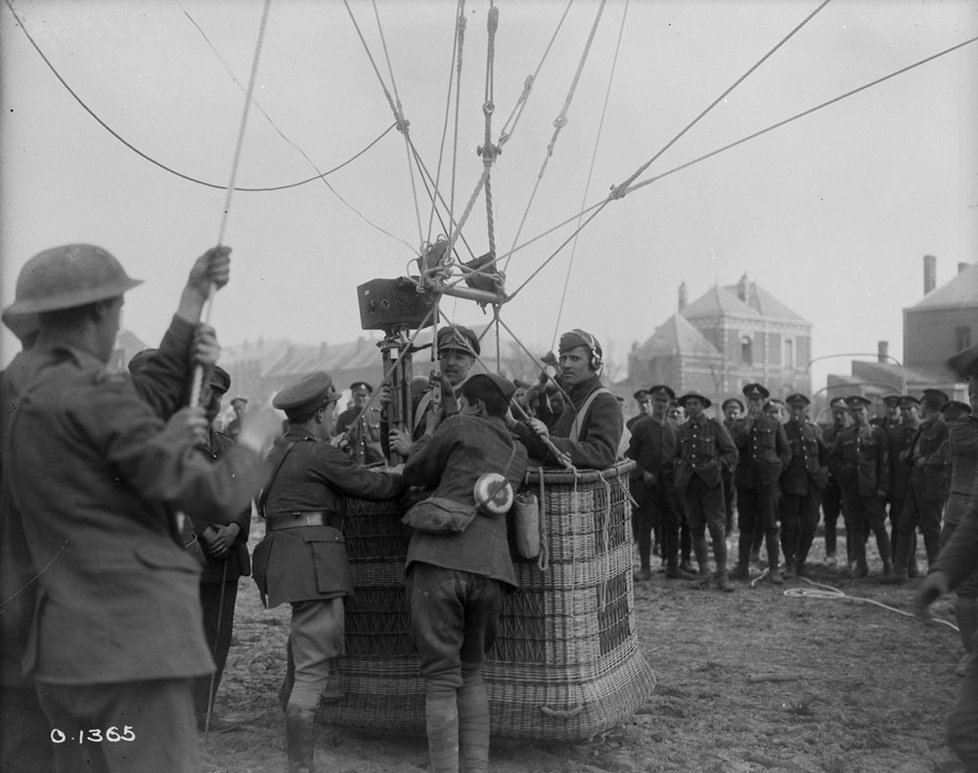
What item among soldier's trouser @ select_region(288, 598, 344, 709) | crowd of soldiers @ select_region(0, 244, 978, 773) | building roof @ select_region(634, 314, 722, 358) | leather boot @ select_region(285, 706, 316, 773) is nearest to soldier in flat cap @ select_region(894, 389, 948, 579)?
crowd of soldiers @ select_region(0, 244, 978, 773)

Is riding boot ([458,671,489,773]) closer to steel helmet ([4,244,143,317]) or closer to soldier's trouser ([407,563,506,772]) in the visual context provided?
soldier's trouser ([407,563,506,772])

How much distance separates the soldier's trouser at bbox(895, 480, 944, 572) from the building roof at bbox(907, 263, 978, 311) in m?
37.4

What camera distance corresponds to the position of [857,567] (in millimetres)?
10953

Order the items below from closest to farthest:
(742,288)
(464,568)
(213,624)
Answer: (464,568) → (213,624) → (742,288)

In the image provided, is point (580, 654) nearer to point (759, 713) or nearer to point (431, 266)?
point (759, 713)

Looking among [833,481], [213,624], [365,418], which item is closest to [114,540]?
[213,624]

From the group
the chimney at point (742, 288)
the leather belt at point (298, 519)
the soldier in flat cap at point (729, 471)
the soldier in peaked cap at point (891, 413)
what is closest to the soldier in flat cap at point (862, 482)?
the soldier in peaked cap at point (891, 413)

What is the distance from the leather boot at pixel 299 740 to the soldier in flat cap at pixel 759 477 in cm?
733

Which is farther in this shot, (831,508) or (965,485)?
(831,508)

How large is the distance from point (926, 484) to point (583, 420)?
6479 millimetres

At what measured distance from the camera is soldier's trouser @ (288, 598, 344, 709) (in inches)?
170

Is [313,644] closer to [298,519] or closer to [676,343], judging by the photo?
[298,519]

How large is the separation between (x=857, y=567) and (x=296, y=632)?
8415 millimetres

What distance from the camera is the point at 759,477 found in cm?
1077
